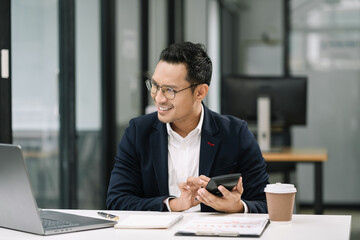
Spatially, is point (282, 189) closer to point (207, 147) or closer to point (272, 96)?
point (207, 147)

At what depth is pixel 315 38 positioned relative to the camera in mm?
6582

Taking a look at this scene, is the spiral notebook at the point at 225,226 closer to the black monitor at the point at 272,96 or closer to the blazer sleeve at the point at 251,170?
the blazer sleeve at the point at 251,170

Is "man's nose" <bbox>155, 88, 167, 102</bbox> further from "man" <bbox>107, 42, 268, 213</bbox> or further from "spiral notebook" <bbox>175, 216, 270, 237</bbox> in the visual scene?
"spiral notebook" <bbox>175, 216, 270, 237</bbox>

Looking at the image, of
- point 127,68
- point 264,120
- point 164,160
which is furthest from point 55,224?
point 127,68

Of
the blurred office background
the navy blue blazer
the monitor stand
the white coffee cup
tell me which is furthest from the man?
the monitor stand

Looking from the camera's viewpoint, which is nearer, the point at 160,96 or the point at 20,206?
the point at 20,206

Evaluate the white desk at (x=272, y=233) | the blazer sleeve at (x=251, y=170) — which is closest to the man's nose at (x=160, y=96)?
the blazer sleeve at (x=251, y=170)

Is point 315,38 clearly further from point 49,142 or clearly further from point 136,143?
point 136,143

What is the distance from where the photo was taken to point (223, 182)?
204 centimetres

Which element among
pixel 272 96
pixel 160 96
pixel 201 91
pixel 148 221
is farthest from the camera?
pixel 272 96

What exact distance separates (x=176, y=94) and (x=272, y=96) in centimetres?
241

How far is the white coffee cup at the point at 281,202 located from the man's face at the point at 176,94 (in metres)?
0.60

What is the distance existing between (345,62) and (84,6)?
3.39 m

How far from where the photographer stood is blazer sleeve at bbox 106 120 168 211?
7.72 ft
